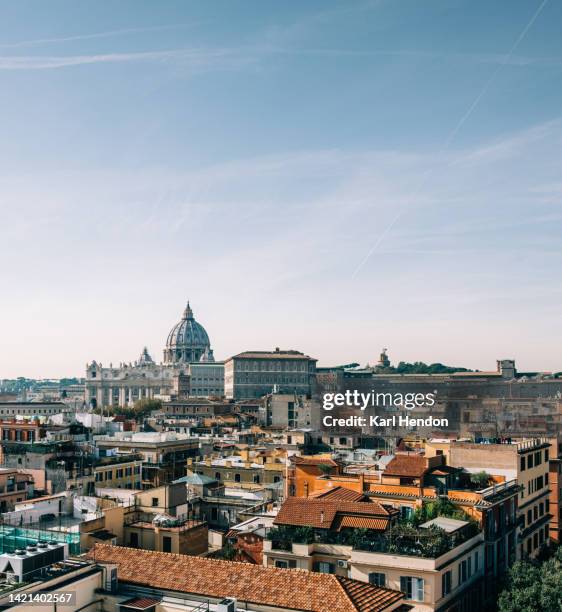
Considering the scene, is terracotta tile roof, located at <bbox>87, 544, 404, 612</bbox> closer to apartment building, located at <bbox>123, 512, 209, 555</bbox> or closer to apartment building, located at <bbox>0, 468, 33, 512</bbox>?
apartment building, located at <bbox>123, 512, 209, 555</bbox>

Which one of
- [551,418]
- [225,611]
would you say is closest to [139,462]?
[225,611]

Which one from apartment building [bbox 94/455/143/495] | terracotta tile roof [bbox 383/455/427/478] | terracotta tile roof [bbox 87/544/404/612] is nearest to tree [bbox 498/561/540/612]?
terracotta tile roof [bbox 87/544/404/612]

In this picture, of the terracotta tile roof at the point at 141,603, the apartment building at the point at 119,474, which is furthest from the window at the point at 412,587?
the apartment building at the point at 119,474

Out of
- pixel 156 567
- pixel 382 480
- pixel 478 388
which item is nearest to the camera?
pixel 156 567

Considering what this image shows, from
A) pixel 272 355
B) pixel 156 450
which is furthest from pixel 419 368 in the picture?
pixel 156 450

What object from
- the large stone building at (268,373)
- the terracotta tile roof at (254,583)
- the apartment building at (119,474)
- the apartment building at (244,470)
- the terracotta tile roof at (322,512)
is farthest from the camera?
the large stone building at (268,373)

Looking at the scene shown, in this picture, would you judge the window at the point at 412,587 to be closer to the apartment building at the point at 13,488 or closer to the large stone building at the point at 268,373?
the apartment building at the point at 13,488

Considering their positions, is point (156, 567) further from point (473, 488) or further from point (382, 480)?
point (473, 488)
